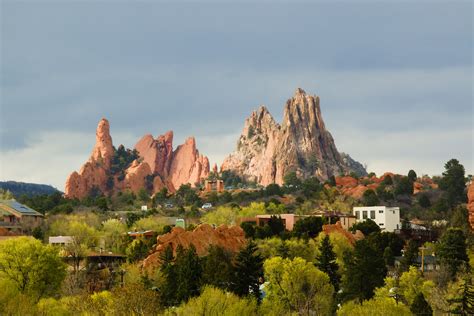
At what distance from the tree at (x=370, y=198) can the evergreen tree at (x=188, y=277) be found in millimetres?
82768

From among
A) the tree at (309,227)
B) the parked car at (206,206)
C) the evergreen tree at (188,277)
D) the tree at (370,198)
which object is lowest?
the evergreen tree at (188,277)

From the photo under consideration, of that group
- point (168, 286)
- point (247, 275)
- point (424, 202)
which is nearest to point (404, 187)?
point (424, 202)

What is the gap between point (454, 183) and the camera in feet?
576

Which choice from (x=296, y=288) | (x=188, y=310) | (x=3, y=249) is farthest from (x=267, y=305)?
(x=3, y=249)

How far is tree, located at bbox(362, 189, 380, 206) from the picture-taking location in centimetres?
16575

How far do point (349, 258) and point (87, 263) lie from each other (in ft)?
109

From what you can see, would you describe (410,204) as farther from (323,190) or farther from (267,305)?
(267,305)

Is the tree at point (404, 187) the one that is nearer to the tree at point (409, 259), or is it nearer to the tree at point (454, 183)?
the tree at point (454, 183)

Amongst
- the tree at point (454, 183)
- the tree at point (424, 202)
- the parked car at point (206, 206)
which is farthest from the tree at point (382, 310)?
the parked car at point (206, 206)

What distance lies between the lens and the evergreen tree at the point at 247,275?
82.5 metres

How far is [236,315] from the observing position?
218 feet

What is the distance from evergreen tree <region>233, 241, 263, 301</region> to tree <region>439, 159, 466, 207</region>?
88874 mm

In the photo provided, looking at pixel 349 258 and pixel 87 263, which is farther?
pixel 87 263

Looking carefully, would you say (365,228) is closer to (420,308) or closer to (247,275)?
(247,275)
